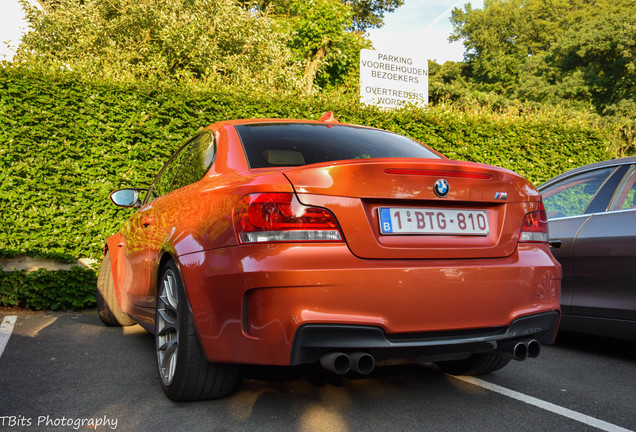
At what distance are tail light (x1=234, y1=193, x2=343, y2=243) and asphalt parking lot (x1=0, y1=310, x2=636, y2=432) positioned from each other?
96 centimetres

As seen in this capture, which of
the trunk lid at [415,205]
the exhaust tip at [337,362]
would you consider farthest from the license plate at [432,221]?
the exhaust tip at [337,362]

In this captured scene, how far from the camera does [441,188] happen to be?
8.85ft

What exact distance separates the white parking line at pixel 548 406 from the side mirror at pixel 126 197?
9.62 feet

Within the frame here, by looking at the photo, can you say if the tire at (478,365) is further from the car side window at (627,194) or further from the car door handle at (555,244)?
the car side window at (627,194)

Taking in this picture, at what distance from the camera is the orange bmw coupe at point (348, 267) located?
2.43 m

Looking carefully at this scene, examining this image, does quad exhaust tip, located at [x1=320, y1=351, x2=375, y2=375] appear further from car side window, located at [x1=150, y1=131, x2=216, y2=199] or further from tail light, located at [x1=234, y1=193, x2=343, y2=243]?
car side window, located at [x1=150, y1=131, x2=216, y2=199]

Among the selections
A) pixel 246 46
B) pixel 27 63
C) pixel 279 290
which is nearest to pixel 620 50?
pixel 246 46

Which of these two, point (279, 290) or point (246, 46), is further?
point (246, 46)

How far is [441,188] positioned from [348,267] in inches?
24.8

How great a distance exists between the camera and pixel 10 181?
6418 mm

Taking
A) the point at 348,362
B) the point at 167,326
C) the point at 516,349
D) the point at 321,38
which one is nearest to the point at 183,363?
the point at 167,326

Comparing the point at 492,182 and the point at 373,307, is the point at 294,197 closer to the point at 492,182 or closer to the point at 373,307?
the point at 373,307

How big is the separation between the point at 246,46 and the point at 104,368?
10344 millimetres

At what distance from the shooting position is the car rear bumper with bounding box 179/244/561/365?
7.90 feet
